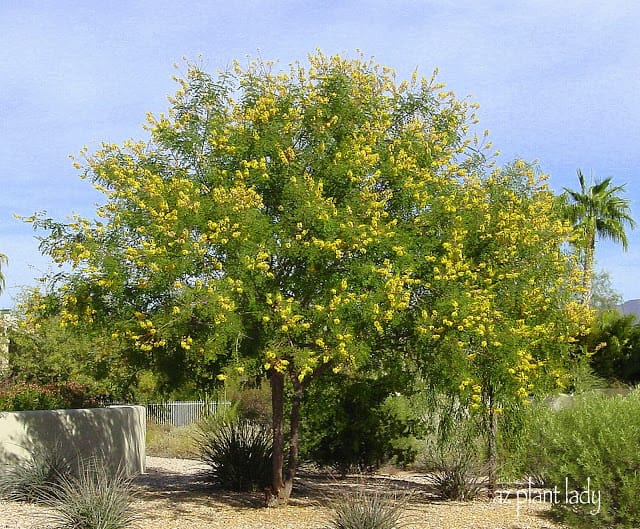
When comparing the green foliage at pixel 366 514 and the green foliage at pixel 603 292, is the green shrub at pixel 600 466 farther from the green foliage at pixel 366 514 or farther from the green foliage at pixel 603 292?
the green foliage at pixel 603 292

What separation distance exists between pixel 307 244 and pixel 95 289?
10.1 feet

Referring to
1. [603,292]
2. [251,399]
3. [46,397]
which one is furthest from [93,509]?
[603,292]

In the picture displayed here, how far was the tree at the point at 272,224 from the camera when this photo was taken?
10820mm

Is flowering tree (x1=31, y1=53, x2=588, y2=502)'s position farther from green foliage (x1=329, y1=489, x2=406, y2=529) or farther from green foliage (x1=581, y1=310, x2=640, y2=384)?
green foliage (x1=581, y1=310, x2=640, y2=384)

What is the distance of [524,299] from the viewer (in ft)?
41.8

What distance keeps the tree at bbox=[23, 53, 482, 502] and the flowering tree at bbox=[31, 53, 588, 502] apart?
0.09ft

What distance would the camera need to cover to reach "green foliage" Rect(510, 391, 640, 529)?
30.0 feet

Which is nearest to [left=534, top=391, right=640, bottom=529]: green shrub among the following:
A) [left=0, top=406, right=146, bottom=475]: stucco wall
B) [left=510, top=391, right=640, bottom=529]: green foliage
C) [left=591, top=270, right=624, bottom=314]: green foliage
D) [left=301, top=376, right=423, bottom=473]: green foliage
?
[left=510, top=391, right=640, bottom=529]: green foliage

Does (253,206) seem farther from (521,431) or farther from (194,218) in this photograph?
(521,431)

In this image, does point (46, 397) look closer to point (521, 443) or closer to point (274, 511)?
point (274, 511)

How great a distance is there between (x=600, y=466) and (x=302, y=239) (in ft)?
15.0

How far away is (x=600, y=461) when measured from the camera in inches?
362

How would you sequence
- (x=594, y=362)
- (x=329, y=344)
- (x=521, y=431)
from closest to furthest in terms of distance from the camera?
(x=329, y=344)
(x=521, y=431)
(x=594, y=362)

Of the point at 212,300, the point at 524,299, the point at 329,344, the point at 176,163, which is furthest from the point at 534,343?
the point at 176,163
